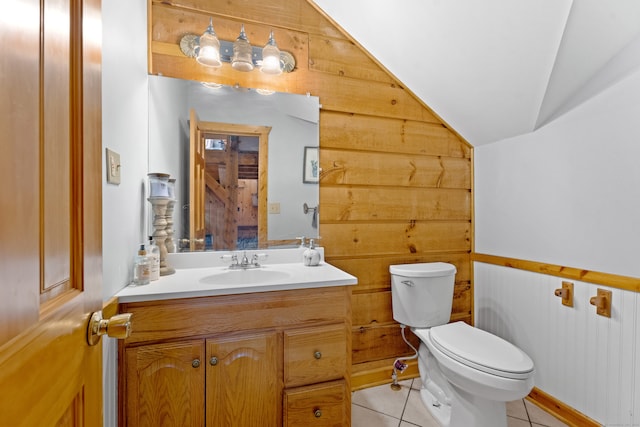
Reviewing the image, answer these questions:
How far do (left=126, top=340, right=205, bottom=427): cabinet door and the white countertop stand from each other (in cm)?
19

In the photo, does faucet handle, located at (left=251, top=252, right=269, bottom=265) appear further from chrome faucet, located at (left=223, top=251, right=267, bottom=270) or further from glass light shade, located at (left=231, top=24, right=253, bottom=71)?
glass light shade, located at (left=231, top=24, right=253, bottom=71)

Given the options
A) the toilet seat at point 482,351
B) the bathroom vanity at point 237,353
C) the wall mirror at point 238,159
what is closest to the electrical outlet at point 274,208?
the wall mirror at point 238,159

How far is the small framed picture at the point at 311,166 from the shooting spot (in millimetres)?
1839

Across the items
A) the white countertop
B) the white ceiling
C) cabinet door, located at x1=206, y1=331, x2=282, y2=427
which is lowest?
cabinet door, located at x1=206, y1=331, x2=282, y2=427

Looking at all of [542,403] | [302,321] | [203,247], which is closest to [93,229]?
[302,321]

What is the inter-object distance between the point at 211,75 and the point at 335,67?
30.0 inches

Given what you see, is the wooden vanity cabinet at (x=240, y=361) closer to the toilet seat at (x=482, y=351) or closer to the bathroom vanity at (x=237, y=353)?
the bathroom vanity at (x=237, y=353)

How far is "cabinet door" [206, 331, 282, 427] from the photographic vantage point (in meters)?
1.16

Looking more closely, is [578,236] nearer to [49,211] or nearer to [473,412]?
[473,412]

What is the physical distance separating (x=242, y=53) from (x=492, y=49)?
1308mm

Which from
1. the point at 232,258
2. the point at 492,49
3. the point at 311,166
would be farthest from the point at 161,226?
the point at 492,49

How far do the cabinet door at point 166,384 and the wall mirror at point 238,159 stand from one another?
62cm

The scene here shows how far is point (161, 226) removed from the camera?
1.46 metres

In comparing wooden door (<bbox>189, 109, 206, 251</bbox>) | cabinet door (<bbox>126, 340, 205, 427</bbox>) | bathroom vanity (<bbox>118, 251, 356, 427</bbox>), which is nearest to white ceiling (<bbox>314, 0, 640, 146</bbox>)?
wooden door (<bbox>189, 109, 206, 251</bbox>)
